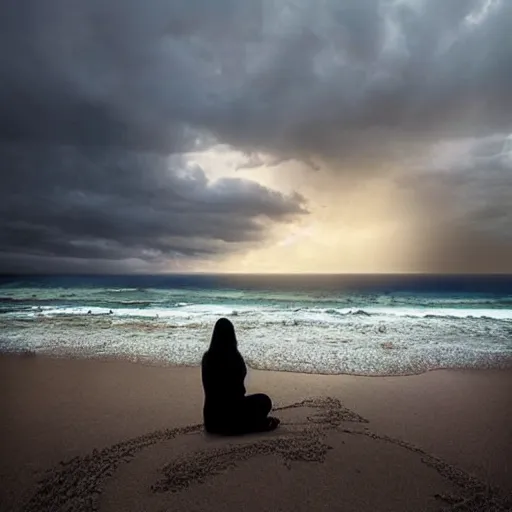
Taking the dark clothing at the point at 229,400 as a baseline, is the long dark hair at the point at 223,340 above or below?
above

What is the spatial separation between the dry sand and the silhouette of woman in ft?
0.60

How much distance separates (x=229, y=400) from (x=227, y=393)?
16 centimetres

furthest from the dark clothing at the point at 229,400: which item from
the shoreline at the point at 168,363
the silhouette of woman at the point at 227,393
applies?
the shoreline at the point at 168,363

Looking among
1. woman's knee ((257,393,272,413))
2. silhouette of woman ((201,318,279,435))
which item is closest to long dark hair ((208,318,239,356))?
silhouette of woman ((201,318,279,435))

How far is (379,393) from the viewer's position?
7480mm

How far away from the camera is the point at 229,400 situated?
5164 millimetres

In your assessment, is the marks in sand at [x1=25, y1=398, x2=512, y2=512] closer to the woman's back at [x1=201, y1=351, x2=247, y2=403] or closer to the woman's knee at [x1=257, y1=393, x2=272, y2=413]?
the woman's knee at [x1=257, y1=393, x2=272, y2=413]

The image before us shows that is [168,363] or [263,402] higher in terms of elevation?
[263,402]

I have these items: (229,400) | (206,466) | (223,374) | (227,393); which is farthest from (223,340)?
(206,466)

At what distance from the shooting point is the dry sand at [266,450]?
3891mm

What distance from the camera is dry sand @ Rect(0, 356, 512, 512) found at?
3891 mm

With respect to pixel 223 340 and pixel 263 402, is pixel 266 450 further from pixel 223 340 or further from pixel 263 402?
pixel 223 340

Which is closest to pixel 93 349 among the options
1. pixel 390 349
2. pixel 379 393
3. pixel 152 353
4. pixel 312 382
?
pixel 152 353

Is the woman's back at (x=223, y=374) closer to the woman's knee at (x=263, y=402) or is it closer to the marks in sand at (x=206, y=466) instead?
the woman's knee at (x=263, y=402)
